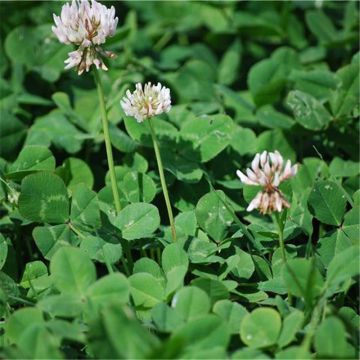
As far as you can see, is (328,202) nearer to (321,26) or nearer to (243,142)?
(243,142)

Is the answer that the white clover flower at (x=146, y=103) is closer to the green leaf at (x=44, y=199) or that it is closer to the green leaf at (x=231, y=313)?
the green leaf at (x=44, y=199)

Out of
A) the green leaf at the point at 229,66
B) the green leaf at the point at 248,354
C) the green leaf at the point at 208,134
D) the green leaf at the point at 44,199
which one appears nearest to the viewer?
the green leaf at the point at 248,354

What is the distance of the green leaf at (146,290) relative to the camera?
1.30m

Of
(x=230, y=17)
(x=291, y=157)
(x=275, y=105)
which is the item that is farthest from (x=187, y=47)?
(x=291, y=157)

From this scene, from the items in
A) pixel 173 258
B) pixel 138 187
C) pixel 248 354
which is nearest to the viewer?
pixel 248 354

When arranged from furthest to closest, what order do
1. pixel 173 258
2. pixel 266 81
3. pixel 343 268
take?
pixel 266 81 < pixel 173 258 < pixel 343 268

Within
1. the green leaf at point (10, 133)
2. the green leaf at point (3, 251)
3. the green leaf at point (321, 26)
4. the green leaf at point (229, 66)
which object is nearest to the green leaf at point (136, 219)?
the green leaf at point (3, 251)

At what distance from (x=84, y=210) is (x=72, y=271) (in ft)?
0.94

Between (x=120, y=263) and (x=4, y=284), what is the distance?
0.89 feet

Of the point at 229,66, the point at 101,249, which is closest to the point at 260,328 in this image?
the point at 101,249

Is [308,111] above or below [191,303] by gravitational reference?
above

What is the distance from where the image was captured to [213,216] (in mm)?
1524

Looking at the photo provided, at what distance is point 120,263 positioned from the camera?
1.54m

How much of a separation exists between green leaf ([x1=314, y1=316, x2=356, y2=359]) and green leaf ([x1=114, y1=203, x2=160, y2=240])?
1.48 feet
